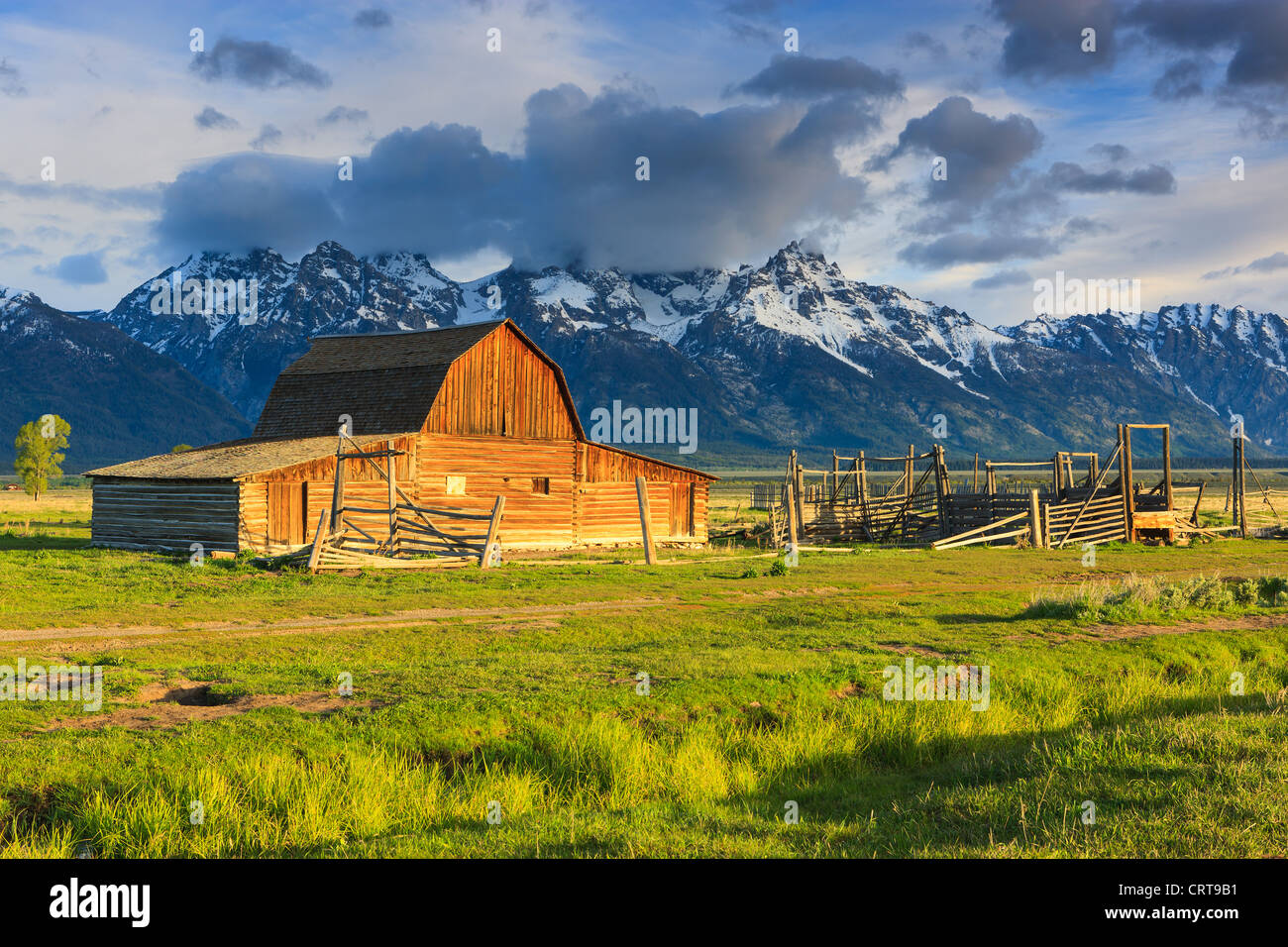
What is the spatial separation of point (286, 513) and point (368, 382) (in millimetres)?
9231

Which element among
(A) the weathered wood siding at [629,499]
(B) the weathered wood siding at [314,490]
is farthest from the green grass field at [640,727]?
(A) the weathered wood siding at [629,499]

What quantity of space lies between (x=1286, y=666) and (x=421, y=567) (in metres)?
19.6

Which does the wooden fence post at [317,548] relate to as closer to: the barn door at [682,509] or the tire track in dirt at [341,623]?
the tire track in dirt at [341,623]

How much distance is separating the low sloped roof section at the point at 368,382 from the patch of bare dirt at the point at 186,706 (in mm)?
24182

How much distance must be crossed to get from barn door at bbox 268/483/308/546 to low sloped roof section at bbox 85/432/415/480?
0.85 meters

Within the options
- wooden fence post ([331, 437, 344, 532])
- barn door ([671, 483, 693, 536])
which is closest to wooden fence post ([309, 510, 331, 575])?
wooden fence post ([331, 437, 344, 532])

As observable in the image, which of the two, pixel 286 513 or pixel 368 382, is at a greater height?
pixel 368 382

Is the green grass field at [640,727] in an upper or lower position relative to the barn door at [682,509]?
lower

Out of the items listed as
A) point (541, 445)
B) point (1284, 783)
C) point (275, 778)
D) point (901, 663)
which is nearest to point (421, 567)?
point (541, 445)

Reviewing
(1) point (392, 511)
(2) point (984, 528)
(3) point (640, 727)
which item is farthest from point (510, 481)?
(3) point (640, 727)

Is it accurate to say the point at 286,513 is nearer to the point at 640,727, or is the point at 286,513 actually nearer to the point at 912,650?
the point at 912,650

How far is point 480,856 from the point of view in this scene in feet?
24.9

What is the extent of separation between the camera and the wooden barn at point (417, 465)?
31734 mm

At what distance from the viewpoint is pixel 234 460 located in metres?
33.7
